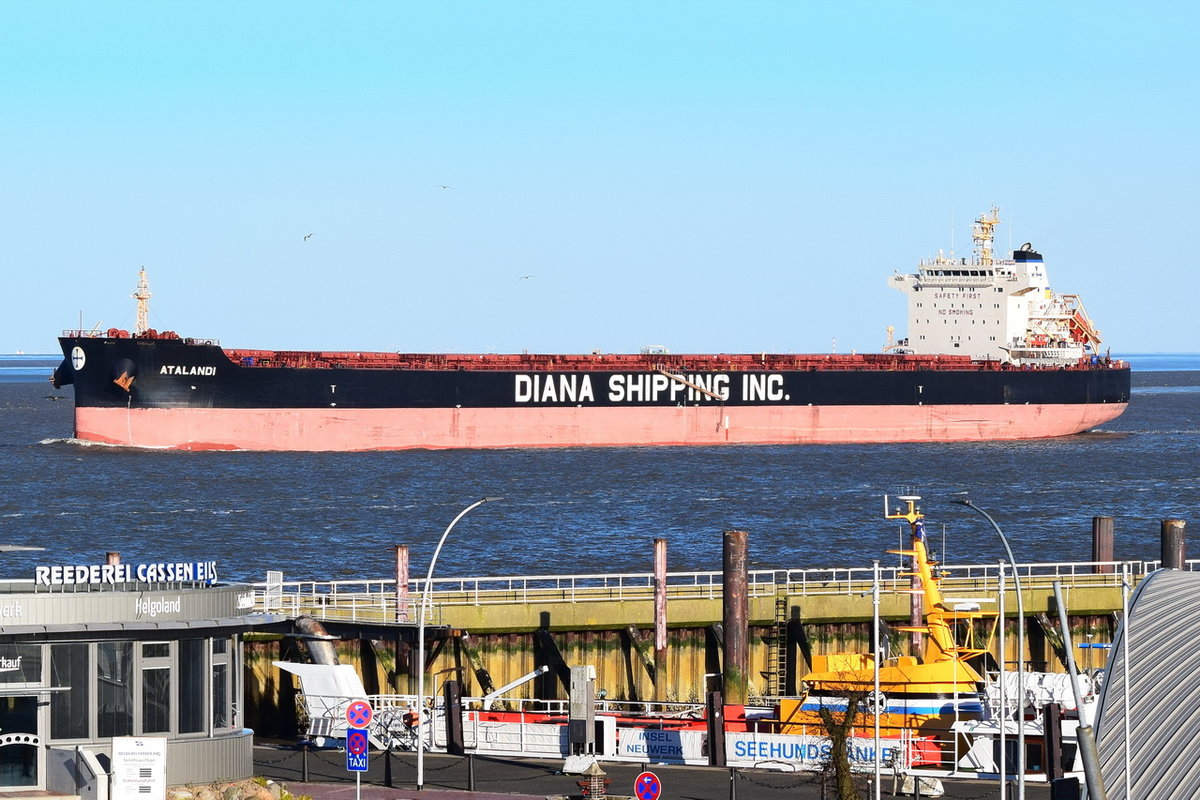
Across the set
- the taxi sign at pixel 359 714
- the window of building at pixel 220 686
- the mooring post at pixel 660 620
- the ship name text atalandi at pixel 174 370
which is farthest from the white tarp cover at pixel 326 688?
the ship name text atalandi at pixel 174 370

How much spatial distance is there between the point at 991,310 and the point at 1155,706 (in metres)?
96.0

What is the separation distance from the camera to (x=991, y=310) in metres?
115

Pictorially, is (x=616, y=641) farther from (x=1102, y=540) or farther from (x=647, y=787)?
(x=647, y=787)

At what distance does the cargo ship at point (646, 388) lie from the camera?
9125 centimetres

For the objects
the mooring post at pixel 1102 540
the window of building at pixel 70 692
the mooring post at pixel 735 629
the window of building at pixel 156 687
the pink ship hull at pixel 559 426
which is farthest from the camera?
the pink ship hull at pixel 559 426

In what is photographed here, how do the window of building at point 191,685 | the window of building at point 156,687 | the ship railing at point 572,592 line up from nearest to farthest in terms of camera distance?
the window of building at point 156,687 < the window of building at point 191,685 < the ship railing at point 572,592

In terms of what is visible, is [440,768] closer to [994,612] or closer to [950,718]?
[950,718]

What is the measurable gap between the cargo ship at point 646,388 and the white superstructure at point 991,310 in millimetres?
101

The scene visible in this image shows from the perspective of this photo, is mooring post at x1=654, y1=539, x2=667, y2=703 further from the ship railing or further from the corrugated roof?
the corrugated roof

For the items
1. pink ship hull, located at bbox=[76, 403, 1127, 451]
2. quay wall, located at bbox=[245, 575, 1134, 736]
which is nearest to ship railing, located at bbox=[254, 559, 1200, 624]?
quay wall, located at bbox=[245, 575, 1134, 736]

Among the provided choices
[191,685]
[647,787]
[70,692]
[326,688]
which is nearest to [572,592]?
[326,688]

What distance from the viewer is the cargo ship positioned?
91.2 metres

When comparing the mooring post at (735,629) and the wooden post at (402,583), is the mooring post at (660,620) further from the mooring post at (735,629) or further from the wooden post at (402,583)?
the wooden post at (402,583)

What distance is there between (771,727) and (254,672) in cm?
961
